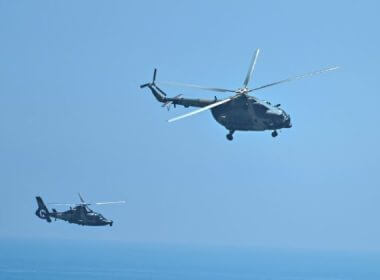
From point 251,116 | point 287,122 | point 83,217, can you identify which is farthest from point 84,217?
point 287,122

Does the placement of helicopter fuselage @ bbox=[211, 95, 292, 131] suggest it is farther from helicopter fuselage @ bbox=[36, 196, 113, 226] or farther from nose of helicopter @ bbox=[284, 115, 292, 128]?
helicopter fuselage @ bbox=[36, 196, 113, 226]

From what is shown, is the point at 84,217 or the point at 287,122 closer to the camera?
the point at 287,122

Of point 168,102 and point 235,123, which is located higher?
point 168,102

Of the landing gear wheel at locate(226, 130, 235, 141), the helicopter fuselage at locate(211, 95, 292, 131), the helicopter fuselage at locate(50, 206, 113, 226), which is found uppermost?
the helicopter fuselage at locate(50, 206, 113, 226)

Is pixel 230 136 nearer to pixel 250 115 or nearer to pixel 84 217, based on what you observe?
pixel 250 115

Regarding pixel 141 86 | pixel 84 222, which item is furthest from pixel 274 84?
pixel 84 222

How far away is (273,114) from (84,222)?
47904mm

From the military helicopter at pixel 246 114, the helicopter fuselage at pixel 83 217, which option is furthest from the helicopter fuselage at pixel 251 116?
the helicopter fuselage at pixel 83 217

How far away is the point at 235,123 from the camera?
72688mm

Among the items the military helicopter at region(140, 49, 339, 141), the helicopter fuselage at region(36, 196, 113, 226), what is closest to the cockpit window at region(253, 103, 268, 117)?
the military helicopter at region(140, 49, 339, 141)

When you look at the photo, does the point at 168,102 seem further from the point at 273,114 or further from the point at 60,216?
the point at 60,216

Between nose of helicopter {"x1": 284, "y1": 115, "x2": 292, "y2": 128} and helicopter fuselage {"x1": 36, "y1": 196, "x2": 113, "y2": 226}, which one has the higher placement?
helicopter fuselage {"x1": 36, "y1": 196, "x2": 113, "y2": 226}

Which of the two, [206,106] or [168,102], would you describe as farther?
[168,102]

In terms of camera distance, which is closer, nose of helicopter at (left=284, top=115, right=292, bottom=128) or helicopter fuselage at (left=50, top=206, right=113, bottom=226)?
nose of helicopter at (left=284, top=115, right=292, bottom=128)
